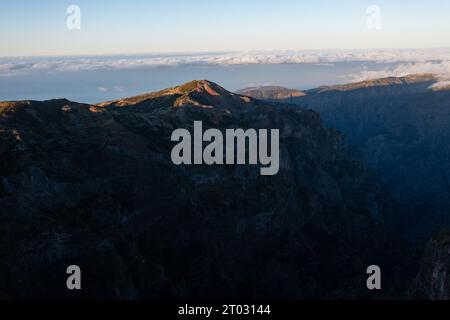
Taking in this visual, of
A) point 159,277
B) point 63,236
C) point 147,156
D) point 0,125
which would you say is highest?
point 0,125

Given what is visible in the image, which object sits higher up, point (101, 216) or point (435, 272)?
point (101, 216)

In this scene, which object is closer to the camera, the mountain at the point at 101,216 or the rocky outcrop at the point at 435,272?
the rocky outcrop at the point at 435,272

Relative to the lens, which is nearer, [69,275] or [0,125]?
[69,275]

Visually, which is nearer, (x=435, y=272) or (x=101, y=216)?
(x=435, y=272)

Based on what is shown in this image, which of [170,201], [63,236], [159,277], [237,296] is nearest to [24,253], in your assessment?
[63,236]

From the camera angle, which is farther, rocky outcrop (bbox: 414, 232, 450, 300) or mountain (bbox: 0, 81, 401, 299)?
mountain (bbox: 0, 81, 401, 299)

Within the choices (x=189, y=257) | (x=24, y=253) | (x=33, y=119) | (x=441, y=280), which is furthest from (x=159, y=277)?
(x=441, y=280)
